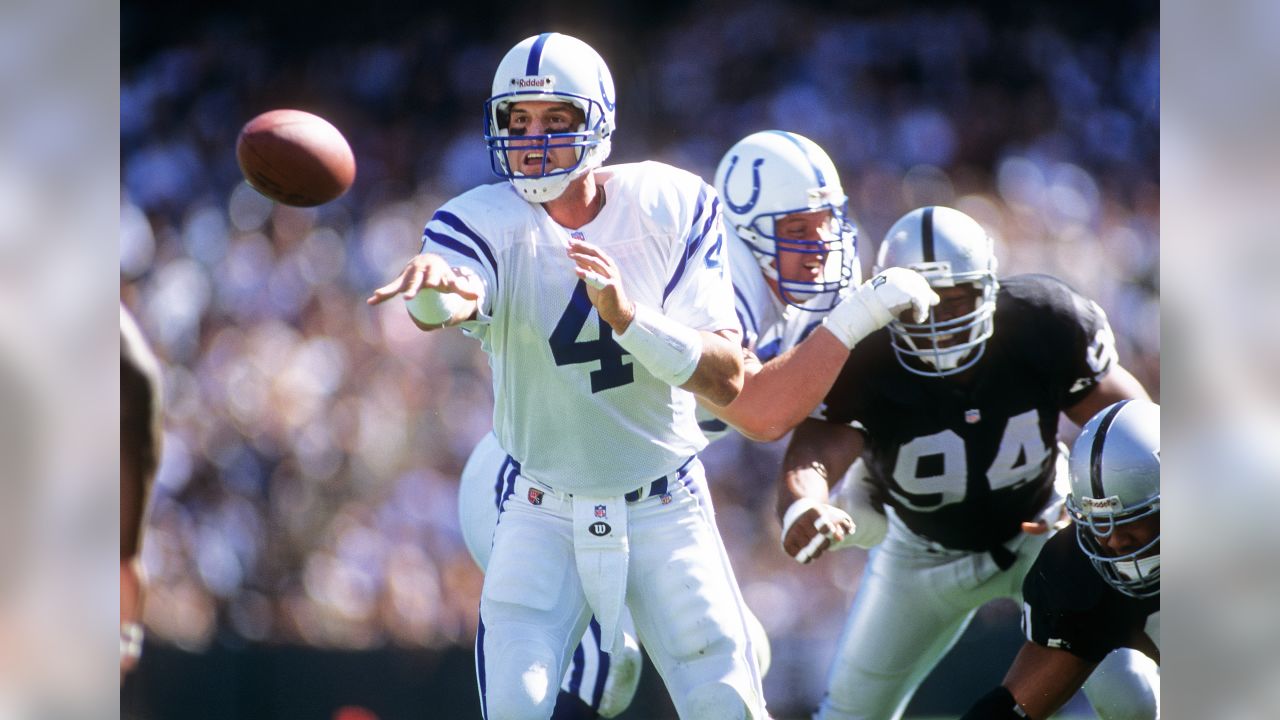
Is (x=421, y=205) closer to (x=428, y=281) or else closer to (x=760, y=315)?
(x=760, y=315)

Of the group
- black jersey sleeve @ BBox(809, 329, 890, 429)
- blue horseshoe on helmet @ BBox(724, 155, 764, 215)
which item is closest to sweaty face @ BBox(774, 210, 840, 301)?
blue horseshoe on helmet @ BBox(724, 155, 764, 215)

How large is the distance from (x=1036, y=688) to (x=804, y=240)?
143 cm

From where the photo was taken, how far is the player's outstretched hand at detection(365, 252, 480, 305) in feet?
9.17

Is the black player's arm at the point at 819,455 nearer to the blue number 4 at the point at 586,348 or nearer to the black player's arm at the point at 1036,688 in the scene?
the black player's arm at the point at 1036,688

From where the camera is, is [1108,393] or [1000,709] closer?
[1000,709]

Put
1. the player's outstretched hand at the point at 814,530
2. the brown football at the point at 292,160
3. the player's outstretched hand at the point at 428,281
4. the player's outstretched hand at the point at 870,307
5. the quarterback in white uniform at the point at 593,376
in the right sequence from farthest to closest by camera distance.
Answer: the brown football at the point at 292,160, the player's outstretched hand at the point at 870,307, the player's outstretched hand at the point at 814,530, the quarterback in white uniform at the point at 593,376, the player's outstretched hand at the point at 428,281

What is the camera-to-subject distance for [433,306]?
9.48 ft

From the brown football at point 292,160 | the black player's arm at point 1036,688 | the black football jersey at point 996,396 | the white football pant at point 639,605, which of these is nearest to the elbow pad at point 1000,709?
the black player's arm at point 1036,688

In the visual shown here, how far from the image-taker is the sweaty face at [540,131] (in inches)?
128

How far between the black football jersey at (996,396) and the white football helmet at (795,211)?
0.73 ft

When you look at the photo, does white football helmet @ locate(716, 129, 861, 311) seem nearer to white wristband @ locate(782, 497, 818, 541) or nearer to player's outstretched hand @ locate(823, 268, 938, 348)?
player's outstretched hand @ locate(823, 268, 938, 348)

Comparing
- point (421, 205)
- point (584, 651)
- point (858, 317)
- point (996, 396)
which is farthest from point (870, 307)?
point (421, 205)
